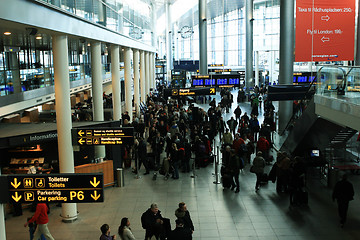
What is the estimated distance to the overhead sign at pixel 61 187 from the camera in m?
7.29

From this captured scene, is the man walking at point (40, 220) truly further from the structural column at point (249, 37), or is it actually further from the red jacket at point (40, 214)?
the structural column at point (249, 37)

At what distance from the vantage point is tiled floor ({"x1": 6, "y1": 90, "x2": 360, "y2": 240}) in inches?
407

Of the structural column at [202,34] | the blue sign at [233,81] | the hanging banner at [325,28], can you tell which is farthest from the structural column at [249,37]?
the hanging banner at [325,28]

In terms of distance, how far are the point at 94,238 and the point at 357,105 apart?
7.03 meters

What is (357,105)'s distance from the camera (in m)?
10.1

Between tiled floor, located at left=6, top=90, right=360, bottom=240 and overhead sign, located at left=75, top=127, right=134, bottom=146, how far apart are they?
2039 mm

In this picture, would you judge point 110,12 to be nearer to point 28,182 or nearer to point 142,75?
point 28,182

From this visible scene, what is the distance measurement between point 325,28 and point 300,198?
23.9 feet

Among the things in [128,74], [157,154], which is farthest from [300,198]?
[128,74]

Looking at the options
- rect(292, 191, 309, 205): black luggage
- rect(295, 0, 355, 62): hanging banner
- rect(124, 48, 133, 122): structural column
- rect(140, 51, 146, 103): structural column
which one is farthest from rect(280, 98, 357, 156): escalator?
rect(140, 51, 146, 103): structural column

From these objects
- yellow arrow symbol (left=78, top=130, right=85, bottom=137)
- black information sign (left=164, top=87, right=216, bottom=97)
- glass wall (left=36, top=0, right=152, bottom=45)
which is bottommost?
yellow arrow symbol (left=78, top=130, right=85, bottom=137)

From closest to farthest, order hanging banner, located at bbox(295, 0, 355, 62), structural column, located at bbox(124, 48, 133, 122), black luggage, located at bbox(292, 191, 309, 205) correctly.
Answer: black luggage, located at bbox(292, 191, 309, 205), hanging banner, located at bbox(295, 0, 355, 62), structural column, located at bbox(124, 48, 133, 122)

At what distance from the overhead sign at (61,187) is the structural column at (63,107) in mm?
4012

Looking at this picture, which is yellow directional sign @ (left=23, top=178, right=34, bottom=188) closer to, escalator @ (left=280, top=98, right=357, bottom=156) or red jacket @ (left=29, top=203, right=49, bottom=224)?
red jacket @ (left=29, top=203, right=49, bottom=224)
